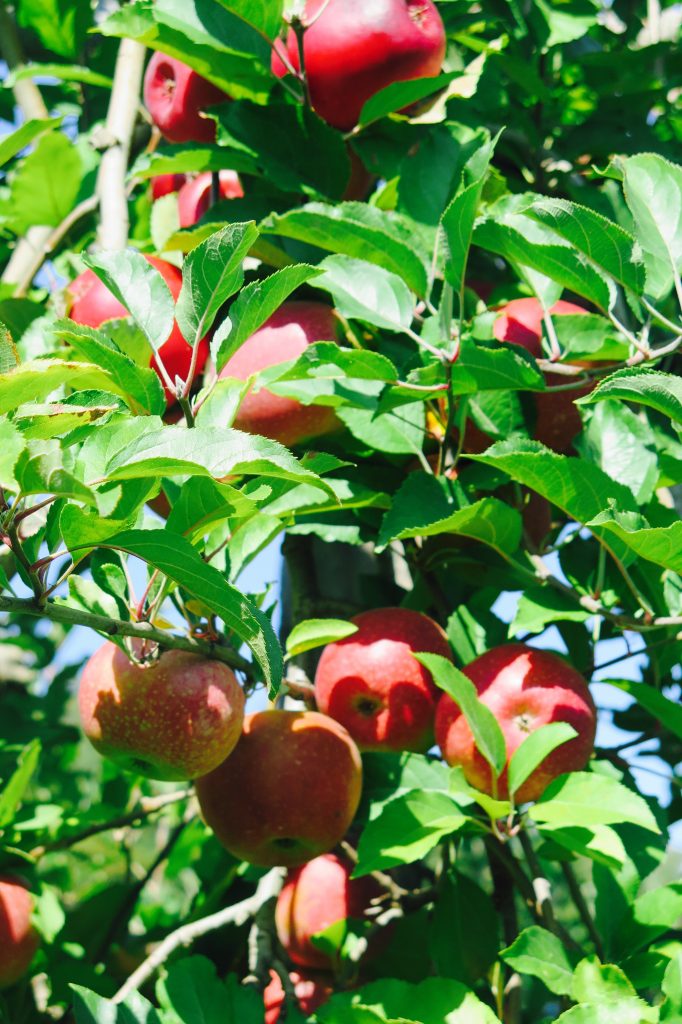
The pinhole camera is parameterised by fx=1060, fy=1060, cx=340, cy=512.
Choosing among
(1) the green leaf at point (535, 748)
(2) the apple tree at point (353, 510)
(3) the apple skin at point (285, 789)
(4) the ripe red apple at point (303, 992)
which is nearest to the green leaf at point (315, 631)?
(2) the apple tree at point (353, 510)

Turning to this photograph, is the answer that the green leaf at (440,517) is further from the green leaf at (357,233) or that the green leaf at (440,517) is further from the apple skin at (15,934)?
the apple skin at (15,934)

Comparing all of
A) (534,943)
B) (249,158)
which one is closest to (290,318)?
(249,158)

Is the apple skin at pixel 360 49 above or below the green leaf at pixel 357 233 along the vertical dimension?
above

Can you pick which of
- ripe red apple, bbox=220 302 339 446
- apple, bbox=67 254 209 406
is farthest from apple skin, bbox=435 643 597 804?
apple, bbox=67 254 209 406

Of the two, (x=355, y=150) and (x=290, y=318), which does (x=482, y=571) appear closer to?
(x=290, y=318)

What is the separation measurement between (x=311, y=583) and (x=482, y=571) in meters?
0.31

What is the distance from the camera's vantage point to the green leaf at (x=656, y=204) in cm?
104

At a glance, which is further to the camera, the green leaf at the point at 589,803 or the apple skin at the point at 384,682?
the apple skin at the point at 384,682

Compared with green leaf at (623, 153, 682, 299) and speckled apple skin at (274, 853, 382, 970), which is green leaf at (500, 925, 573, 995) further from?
green leaf at (623, 153, 682, 299)

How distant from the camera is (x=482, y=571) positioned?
1.34m

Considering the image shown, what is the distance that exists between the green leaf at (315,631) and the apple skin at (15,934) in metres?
0.56

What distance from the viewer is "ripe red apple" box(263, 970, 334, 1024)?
53.1 inches

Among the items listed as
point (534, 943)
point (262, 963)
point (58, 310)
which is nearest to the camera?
point (534, 943)

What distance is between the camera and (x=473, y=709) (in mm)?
1066
